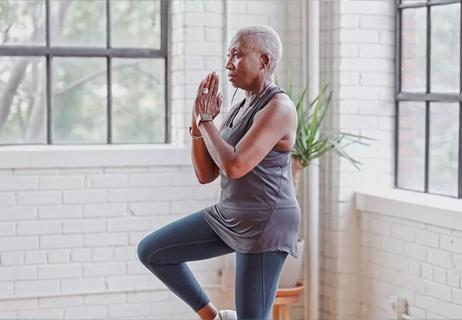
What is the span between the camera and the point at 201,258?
4.12 m

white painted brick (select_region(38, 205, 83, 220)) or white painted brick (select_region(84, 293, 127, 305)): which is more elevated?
white painted brick (select_region(38, 205, 83, 220))

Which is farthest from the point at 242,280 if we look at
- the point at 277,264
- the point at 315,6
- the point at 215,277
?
the point at 315,6

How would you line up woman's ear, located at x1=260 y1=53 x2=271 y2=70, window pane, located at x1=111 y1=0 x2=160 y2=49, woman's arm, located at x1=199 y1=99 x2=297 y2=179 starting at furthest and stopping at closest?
window pane, located at x1=111 y1=0 x2=160 y2=49, woman's ear, located at x1=260 y1=53 x2=271 y2=70, woman's arm, located at x1=199 y1=99 x2=297 y2=179

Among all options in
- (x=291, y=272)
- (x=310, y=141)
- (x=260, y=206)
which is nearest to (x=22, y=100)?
(x=310, y=141)

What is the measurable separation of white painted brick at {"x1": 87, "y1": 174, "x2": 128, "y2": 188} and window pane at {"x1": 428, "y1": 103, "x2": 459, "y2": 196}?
180 centimetres

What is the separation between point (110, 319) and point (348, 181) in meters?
1.65

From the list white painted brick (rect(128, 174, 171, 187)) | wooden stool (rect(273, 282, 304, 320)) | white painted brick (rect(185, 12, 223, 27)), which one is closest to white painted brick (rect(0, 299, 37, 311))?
white painted brick (rect(128, 174, 171, 187))

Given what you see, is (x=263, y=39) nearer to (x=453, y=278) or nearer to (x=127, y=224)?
(x=453, y=278)

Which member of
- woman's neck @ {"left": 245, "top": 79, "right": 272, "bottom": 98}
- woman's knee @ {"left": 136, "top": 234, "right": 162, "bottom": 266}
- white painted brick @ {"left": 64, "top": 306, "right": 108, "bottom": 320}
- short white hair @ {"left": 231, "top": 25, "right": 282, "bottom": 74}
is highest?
short white hair @ {"left": 231, "top": 25, "right": 282, "bottom": 74}

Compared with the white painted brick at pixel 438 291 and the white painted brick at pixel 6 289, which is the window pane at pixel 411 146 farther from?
the white painted brick at pixel 6 289

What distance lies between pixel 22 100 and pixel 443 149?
2.50m

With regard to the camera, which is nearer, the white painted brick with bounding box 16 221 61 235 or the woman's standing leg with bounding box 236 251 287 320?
the woman's standing leg with bounding box 236 251 287 320

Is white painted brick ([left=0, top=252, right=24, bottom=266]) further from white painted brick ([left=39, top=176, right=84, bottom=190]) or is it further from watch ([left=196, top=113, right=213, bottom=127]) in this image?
watch ([left=196, top=113, right=213, bottom=127])

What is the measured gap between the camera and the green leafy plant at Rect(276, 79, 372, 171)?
5.43m
